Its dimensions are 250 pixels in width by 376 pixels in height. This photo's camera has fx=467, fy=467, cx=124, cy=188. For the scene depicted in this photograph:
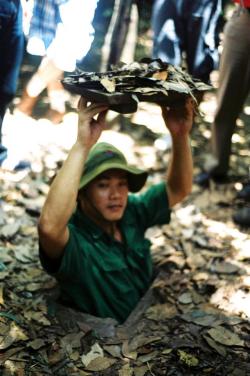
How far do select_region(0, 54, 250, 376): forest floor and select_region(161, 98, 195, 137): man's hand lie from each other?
0.21 m

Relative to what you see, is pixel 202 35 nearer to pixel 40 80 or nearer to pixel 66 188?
pixel 40 80

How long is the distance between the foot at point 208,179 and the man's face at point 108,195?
2.01m

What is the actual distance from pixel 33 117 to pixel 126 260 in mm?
2888

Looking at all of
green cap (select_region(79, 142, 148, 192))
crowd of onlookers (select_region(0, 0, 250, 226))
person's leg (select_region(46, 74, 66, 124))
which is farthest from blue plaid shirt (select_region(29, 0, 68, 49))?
person's leg (select_region(46, 74, 66, 124))

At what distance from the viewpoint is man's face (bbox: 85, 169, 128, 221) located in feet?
11.5

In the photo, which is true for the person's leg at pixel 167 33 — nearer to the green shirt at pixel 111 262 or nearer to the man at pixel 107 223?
the man at pixel 107 223

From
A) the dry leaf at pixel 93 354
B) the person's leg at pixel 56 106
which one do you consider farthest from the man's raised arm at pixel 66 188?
the person's leg at pixel 56 106

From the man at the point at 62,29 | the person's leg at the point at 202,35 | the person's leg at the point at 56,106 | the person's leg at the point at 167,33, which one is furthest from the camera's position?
the person's leg at the point at 56,106

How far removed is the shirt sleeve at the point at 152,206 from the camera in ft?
12.5

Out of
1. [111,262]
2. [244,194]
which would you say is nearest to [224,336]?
[111,262]

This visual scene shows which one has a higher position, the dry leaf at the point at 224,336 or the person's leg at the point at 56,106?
the person's leg at the point at 56,106

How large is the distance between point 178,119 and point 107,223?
3.18 ft

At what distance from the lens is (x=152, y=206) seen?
384 centimetres

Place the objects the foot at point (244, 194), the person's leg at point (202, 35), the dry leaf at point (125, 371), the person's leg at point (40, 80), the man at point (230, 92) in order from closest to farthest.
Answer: the dry leaf at point (125, 371) < the man at point (230, 92) < the person's leg at point (202, 35) < the foot at point (244, 194) < the person's leg at point (40, 80)
